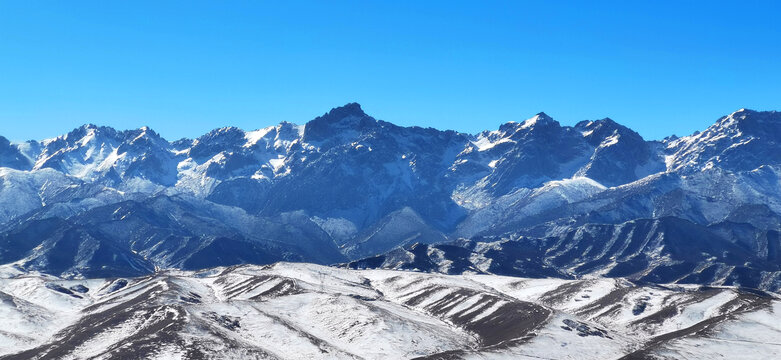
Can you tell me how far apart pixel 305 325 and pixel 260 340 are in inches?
912

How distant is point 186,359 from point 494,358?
2040 inches

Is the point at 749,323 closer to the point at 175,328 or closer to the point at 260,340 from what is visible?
the point at 260,340

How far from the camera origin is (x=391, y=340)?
171 meters

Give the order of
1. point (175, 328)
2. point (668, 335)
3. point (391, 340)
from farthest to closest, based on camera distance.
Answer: point (668, 335) < point (391, 340) < point (175, 328)

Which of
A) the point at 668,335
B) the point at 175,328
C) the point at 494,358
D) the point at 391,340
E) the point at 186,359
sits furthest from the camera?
the point at 668,335

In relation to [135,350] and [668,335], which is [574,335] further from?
[135,350]

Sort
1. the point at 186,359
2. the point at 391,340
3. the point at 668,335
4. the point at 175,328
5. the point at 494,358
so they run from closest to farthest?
the point at 186,359, the point at 494,358, the point at 175,328, the point at 391,340, the point at 668,335

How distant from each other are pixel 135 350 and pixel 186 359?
10499 mm

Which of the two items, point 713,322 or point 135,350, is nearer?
point 135,350

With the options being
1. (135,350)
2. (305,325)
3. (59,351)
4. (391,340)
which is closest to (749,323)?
(391,340)

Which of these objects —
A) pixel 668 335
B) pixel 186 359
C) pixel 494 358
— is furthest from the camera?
pixel 668 335

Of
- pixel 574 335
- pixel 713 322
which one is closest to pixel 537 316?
pixel 574 335

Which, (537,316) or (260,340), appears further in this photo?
(537,316)

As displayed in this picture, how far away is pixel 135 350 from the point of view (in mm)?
144500
